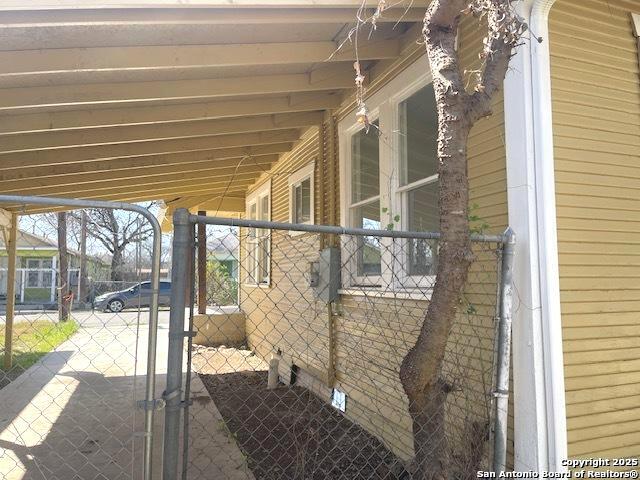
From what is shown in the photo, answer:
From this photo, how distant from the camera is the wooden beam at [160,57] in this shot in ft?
11.7

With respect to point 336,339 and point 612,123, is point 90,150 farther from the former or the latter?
point 612,123

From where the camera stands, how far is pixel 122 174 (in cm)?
766

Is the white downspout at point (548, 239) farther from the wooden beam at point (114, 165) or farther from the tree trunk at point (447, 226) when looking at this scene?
the wooden beam at point (114, 165)

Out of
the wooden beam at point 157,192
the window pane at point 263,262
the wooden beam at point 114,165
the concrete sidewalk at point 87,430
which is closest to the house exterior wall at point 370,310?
the window pane at point 263,262

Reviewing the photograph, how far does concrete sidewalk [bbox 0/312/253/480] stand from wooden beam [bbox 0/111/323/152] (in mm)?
2300

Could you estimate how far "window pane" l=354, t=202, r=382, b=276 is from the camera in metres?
4.96

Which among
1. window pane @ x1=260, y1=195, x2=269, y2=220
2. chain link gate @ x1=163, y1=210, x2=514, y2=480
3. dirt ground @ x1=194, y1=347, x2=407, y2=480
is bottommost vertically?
dirt ground @ x1=194, y1=347, x2=407, y2=480

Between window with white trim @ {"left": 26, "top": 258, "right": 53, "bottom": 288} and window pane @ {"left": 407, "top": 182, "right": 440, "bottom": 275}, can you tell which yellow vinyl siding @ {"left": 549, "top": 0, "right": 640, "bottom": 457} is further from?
window with white trim @ {"left": 26, "top": 258, "right": 53, "bottom": 288}

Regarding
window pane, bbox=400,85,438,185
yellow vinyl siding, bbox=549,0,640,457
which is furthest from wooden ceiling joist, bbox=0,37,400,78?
yellow vinyl siding, bbox=549,0,640,457

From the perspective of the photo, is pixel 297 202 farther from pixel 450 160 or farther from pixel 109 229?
pixel 109 229

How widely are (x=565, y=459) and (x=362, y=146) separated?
364cm

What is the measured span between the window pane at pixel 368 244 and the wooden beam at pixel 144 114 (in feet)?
4.72

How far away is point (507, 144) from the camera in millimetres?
3053

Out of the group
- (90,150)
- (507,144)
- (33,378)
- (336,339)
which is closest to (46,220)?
(33,378)
